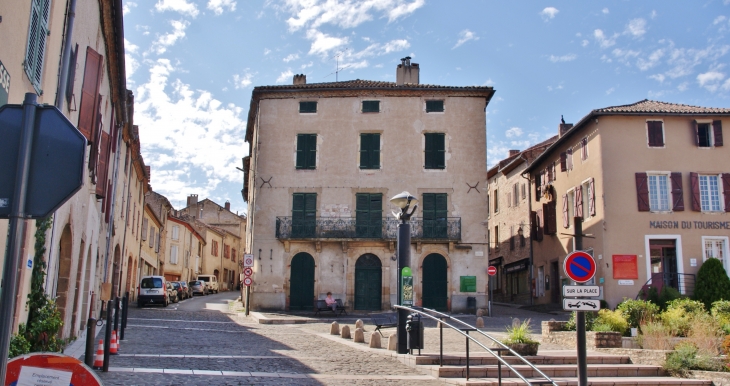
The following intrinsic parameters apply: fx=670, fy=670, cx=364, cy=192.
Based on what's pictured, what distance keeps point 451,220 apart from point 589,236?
5.95 m

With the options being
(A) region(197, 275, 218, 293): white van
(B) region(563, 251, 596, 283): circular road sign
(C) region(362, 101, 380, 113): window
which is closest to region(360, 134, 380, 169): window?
(C) region(362, 101, 380, 113): window

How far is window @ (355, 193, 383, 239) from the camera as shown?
99.3 feet

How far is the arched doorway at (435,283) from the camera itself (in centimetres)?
2981

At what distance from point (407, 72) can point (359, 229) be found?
853cm

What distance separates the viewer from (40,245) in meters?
9.48

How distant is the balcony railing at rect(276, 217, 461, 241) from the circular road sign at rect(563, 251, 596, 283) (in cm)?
2032

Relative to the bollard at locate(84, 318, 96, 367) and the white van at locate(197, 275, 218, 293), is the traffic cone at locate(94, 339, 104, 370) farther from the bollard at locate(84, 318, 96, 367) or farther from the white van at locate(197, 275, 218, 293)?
the white van at locate(197, 275, 218, 293)

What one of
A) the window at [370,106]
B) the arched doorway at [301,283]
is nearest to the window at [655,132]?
the window at [370,106]

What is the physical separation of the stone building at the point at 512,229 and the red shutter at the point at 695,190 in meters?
9.62

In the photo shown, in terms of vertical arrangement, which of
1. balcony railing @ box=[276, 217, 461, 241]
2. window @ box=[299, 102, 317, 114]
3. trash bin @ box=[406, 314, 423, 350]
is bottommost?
trash bin @ box=[406, 314, 423, 350]

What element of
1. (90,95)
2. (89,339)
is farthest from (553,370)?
(90,95)

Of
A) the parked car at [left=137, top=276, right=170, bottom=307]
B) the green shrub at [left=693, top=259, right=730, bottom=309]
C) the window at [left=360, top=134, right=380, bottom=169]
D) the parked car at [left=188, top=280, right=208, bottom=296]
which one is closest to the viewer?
the green shrub at [left=693, top=259, right=730, bottom=309]

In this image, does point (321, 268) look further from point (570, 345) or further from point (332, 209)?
point (570, 345)

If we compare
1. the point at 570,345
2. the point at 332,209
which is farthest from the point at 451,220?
the point at 570,345
